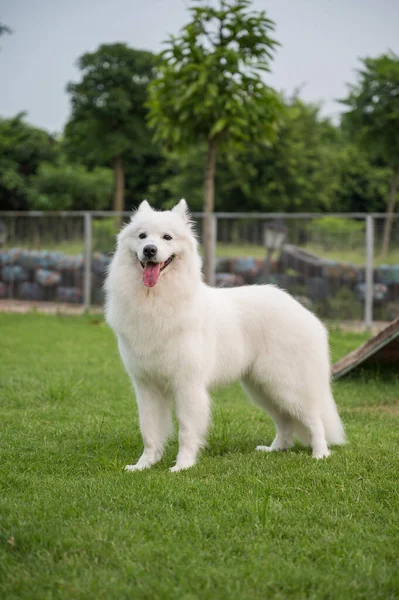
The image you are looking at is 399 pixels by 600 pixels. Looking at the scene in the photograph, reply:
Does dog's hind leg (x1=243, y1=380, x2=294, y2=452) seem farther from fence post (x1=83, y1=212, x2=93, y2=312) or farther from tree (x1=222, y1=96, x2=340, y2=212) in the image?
tree (x1=222, y1=96, x2=340, y2=212)

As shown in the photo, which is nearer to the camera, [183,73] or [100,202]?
[183,73]

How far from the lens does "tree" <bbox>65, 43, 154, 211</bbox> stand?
730 inches

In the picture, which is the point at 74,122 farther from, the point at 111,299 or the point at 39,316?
the point at 111,299

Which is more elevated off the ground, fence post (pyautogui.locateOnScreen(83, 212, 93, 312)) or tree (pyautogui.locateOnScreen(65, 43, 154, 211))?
tree (pyautogui.locateOnScreen(65, 43, 154, 211))

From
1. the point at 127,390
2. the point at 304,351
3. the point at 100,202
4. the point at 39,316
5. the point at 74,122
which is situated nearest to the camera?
the point at 304,351

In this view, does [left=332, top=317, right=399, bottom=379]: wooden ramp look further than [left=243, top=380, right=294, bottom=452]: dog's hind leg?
Yes

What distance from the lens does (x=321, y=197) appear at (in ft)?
100

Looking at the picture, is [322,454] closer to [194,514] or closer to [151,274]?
[194,514]

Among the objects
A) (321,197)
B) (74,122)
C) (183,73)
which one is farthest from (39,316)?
(321,197)

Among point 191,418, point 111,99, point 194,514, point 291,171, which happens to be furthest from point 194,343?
point 291,171

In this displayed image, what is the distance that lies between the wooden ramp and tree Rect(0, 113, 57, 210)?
20.9 meters

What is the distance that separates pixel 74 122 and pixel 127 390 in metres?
13.5

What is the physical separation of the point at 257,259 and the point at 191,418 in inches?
333

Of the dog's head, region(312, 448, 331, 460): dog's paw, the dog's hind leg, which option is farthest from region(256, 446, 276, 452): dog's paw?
the dog's head
